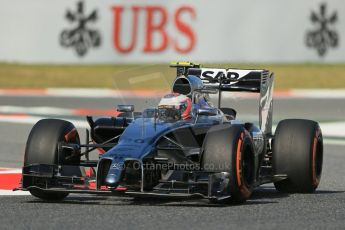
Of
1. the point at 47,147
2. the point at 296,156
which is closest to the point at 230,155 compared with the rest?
the point at 296,156

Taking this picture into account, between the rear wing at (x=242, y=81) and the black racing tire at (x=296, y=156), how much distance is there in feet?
2.29

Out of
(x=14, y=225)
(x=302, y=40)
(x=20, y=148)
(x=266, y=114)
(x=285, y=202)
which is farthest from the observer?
(x=302, y=40)

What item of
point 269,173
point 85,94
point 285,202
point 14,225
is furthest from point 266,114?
point 85,94

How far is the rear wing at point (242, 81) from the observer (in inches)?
437

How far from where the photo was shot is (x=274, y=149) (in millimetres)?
10398

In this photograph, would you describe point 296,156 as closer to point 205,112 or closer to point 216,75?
point 205,112

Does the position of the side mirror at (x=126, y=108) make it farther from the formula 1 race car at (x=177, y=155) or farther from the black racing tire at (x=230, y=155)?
the black racing tire at (x=230, y=155)

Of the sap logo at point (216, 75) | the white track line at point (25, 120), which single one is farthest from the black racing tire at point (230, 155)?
the white track line at point (25, 120)

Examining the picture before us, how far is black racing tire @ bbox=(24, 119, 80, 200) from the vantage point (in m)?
9.41

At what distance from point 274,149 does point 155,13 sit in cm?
2143

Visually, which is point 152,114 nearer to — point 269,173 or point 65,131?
point 65,131

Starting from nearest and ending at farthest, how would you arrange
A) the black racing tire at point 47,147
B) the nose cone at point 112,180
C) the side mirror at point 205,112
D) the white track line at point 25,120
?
the nose cone at point 112,180
the black racing tire at point 47,147
the side mirror at point 205,112
the white track line at point 25,120

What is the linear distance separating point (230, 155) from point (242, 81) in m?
2.28

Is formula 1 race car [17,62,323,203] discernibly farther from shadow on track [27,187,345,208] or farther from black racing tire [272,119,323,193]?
shadow on track [27,187,345,208]
